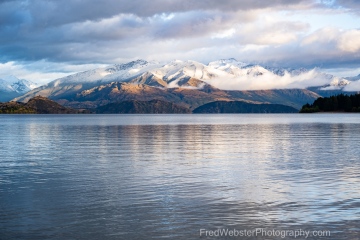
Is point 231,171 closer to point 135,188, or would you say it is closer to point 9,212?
point 135,188

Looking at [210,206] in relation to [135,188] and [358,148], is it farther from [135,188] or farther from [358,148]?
[358,148]

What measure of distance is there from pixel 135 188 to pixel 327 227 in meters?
17.7

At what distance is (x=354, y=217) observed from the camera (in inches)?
1220

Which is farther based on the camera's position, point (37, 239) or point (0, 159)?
point (0, 159)

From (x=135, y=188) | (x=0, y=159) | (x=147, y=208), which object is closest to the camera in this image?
(x=147, y=208)

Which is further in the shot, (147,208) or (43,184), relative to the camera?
(43,184)

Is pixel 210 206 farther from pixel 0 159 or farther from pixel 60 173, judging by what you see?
pixel 0 159

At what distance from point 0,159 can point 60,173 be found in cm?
1813

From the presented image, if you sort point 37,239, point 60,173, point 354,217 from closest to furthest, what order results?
point 37,239 → point 354,217 → point 60,173

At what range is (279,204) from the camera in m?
34.9

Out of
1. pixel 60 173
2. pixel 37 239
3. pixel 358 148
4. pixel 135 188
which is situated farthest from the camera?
pixel 358 148

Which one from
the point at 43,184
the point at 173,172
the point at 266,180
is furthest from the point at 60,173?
the point at 266,180

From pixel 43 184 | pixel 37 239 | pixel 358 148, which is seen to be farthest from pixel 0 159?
pixel 358 148

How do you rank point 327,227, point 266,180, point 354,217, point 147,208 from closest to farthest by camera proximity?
point 327,227
point 354,217
point 147,208
point 266,180
